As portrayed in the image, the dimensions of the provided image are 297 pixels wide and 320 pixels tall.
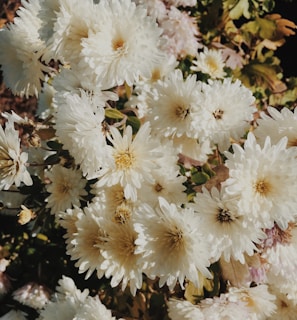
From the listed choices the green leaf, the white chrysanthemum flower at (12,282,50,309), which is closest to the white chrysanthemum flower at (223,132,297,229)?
the white chrysanthemum flower at (12,282,50,309)

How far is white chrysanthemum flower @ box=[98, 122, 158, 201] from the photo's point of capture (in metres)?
1.22

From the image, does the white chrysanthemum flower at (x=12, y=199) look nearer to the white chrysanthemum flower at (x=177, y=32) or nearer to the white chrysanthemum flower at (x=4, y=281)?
the white chrysanthemum flower at (x=4, y=281)

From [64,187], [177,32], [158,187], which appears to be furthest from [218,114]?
[177,32]

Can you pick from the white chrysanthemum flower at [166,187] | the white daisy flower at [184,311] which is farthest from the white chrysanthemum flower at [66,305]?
the white chrysanthemum flower at [166,187]

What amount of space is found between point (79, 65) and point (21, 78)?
0.95ft

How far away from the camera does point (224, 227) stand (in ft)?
3.86

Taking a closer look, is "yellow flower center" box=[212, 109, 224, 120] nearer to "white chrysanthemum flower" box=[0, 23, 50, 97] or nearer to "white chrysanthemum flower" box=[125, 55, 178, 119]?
"white chrysanthemum flower" box=[125, 55, 178, 119]

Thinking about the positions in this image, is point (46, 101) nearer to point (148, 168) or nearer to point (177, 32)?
point (177, 32)

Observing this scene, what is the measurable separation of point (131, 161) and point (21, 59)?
0.42 meters

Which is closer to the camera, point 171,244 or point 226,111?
point 171,244

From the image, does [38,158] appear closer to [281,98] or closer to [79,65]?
[79,65]

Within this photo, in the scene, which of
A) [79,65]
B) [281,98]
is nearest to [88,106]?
[79,65]

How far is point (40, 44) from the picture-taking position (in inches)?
53.6

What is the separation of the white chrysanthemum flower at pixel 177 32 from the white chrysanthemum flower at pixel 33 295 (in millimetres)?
888
